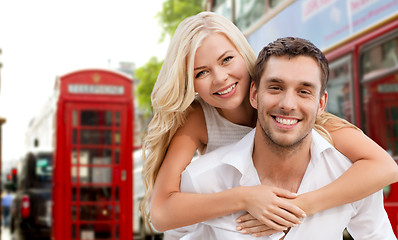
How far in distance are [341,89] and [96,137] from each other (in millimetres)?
4565

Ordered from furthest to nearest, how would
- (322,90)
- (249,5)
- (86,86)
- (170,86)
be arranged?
(86,86) < (249,5) < (170,86) < (322,90)

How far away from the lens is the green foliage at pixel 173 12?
19359mm

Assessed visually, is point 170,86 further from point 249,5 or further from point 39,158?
point 39,158

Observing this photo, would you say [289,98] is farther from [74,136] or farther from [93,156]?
[93,156]

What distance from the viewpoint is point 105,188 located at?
8.97 metres

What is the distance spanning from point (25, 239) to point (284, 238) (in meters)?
12.8

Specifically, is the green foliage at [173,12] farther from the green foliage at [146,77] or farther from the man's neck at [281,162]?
the man's neck at [281,162]

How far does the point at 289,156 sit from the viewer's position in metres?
2.25

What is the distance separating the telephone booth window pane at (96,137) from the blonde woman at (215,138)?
5.95 metres

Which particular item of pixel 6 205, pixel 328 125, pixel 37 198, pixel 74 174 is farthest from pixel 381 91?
pixel 6 205

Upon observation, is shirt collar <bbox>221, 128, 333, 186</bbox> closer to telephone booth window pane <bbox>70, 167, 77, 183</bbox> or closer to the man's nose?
the man's nose

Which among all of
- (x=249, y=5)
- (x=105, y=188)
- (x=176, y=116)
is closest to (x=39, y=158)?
(x=105, y=188)

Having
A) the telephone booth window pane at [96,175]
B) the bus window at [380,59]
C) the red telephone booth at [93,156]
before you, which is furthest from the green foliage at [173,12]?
the bus window at [380,59]

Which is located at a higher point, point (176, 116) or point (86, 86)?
point (86, 86)
